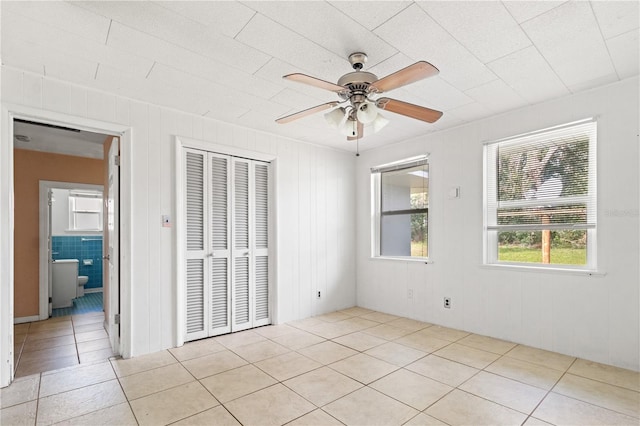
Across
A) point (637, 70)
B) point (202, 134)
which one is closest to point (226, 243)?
point (202, 134)

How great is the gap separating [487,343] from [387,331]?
1047 mm

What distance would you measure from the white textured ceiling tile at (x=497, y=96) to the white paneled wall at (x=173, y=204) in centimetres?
224

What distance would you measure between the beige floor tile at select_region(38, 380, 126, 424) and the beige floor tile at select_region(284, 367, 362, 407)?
1.24 m

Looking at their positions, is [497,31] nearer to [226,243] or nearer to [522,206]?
[522,206]

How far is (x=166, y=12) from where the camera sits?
6.12 ft

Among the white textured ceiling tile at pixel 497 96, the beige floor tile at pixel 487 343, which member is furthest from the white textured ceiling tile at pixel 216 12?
the beige floor tile at pixel 487 343

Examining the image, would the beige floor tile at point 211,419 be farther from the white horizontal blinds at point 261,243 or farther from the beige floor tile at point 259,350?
the white horizontal blinds at point 261,243

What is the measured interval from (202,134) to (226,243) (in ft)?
4.09

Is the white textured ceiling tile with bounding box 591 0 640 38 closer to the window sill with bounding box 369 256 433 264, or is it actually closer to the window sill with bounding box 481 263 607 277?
the window sill with bounding box 481 263 607 277

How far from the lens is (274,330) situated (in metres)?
3.97

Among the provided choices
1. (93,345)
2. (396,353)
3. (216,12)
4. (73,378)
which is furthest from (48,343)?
(216,12)

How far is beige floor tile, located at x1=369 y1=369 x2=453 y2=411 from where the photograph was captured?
2314 millimetres

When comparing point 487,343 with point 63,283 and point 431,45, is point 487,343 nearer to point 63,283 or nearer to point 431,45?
point 431,45

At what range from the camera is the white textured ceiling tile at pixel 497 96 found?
288 cm
